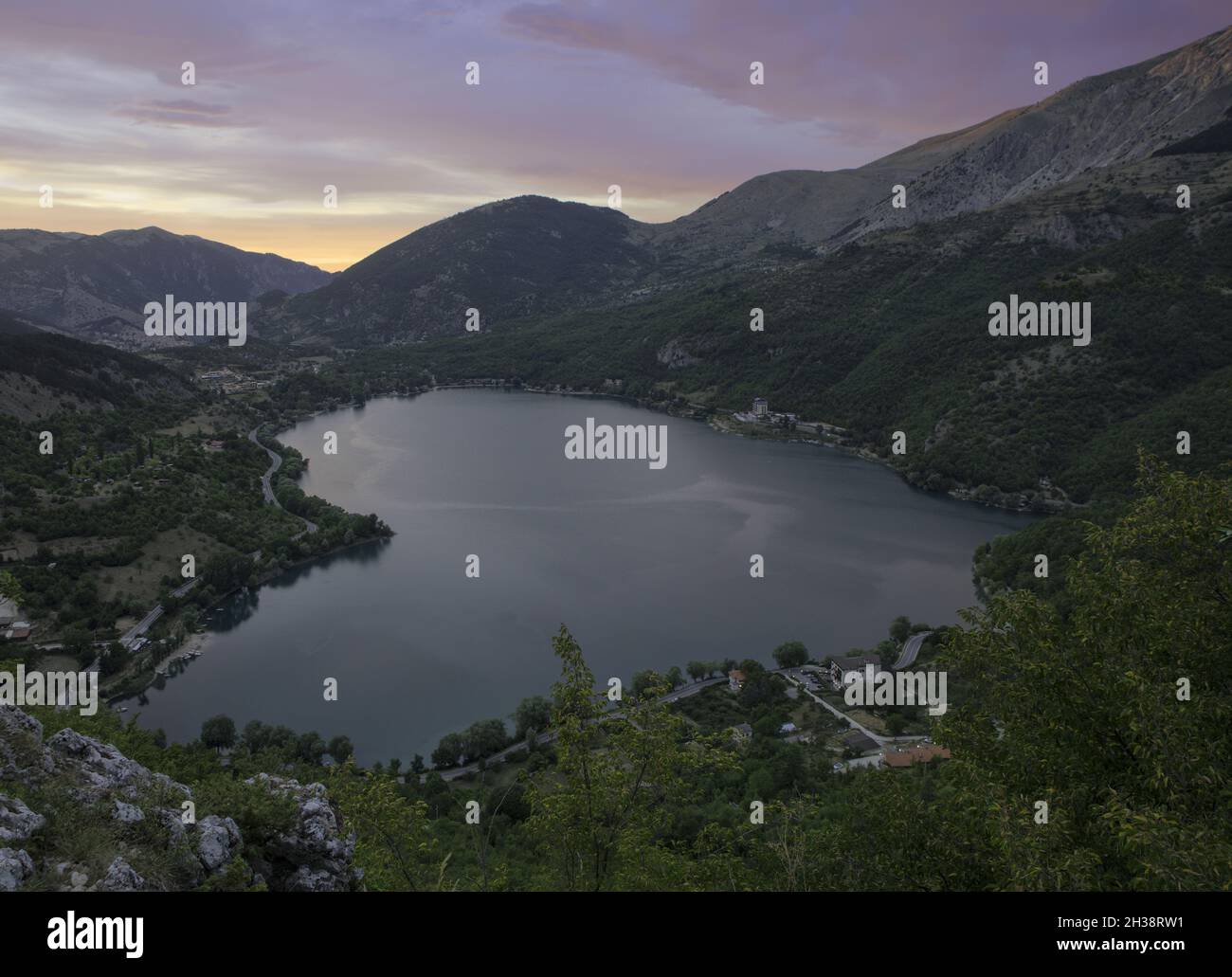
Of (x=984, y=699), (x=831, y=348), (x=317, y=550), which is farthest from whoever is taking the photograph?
(x=831, y=348)

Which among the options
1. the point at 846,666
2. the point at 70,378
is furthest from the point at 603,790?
the point at 70,378

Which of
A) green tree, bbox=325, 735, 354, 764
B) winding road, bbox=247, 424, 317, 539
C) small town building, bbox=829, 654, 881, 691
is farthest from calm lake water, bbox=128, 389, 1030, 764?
small town building, bbox=829, 654, 881, 691

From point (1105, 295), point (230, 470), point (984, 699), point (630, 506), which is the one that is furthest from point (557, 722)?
point (1105, 295)

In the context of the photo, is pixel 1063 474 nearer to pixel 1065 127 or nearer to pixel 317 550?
pixel 317 550

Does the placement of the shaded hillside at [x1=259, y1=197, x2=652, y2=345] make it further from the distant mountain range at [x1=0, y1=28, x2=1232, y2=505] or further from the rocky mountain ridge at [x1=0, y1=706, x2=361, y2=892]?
the rocky mountain ridge at [x1=0, y1=706, x2=361, y2=892]

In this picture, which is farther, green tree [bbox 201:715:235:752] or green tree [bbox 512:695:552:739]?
green tree [bbox 512:695:552:739]

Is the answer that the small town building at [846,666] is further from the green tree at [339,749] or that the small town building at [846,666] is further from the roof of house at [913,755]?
the green tree at [339,749]
